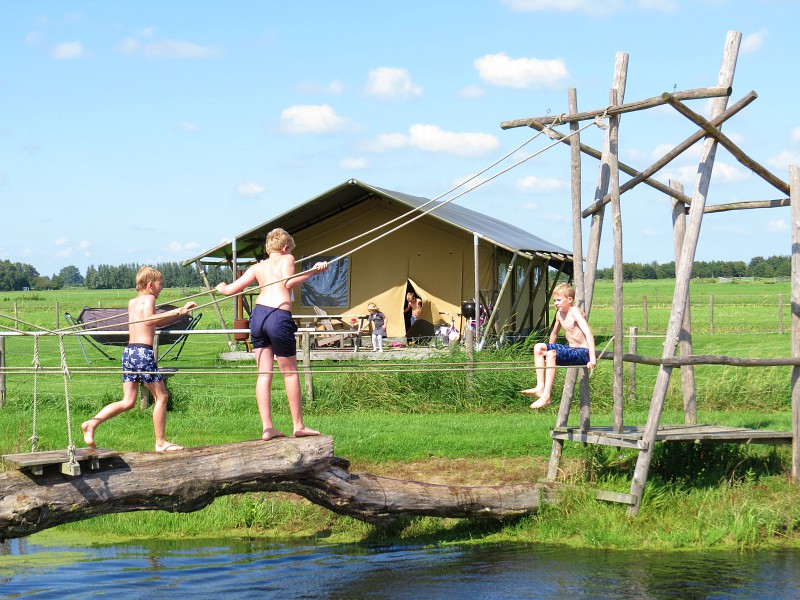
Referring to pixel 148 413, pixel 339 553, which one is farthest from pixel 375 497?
pixel 148 413

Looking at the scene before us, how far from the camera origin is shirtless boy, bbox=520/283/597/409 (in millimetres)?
8844

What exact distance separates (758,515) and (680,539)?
2.83ft

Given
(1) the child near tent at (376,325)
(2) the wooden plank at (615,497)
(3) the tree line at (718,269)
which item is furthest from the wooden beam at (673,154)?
(3) the tree line at (718,269)

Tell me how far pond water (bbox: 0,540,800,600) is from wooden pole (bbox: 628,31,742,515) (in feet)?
2.77

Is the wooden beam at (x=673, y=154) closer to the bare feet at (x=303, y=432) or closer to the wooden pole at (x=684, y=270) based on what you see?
the wooden pole at (x=684, y=270)

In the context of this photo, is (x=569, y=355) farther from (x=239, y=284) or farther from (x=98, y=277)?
(x=98, y=277)

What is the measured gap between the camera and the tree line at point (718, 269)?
313 ft

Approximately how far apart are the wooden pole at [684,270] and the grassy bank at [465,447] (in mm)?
415

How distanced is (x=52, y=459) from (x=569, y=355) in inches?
181

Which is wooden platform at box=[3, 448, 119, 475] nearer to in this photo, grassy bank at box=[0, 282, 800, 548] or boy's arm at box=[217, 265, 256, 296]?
grassy bank at box=[0, 282, 800, 548]

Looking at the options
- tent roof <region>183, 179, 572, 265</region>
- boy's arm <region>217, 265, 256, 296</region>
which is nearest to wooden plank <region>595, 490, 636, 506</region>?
boy's arm <region>217, 265, 256, 296</region>

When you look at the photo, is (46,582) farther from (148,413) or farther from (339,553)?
Result: (148,413)

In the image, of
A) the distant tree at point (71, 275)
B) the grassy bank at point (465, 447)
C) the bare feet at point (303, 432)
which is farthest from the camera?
the distant tree at point (71, 275)

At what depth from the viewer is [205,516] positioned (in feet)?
34.2
